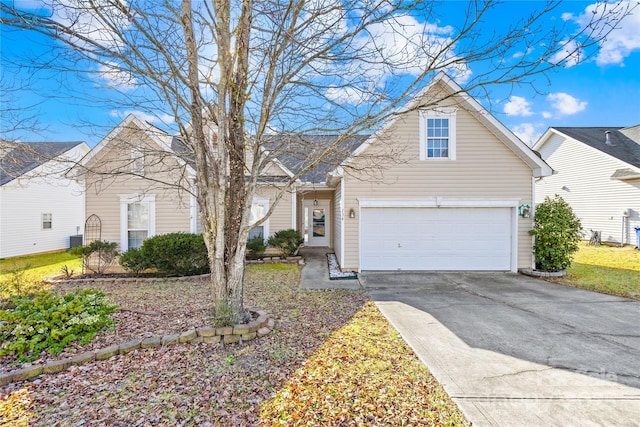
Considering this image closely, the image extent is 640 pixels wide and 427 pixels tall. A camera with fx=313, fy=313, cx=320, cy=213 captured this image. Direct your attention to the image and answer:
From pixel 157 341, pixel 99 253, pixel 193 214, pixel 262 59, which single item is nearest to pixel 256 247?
pixel 193 214

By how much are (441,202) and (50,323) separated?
9.41 meters

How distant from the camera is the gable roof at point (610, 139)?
16.0 meters

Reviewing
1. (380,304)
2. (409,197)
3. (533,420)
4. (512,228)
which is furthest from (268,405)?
(512,228)

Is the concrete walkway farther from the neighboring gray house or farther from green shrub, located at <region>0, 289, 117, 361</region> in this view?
the neighboring gray house

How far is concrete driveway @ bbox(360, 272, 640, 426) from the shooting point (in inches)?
119

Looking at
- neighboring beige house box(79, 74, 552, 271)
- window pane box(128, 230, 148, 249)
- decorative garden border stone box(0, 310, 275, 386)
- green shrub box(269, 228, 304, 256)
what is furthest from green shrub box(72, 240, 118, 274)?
decorative garden border stone box(0, 310, 275, 386)

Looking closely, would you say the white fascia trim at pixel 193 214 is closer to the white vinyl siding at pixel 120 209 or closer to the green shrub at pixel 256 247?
the white vinyl siding at pixel 120 209

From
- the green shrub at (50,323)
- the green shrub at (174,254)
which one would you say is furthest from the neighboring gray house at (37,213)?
the green shrub at (50,323)

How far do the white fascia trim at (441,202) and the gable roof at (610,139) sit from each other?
423 inches

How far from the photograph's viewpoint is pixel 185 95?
4.60 meters

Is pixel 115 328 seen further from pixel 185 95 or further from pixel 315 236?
pixel 315 236

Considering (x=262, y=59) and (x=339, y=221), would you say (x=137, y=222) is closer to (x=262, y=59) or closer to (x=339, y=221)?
(x=339, y=221)

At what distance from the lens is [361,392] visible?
316 centimetres

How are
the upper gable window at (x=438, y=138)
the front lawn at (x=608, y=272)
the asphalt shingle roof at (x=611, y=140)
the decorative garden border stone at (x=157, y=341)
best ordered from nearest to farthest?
1. the decorative garden border stone at (x=157, y=341)
2. the front lawn at (x=608, y=272)
3. the upper gable window at (x=438, y=138)
4. the asphalt shingle roof at (x=611, y=140)
